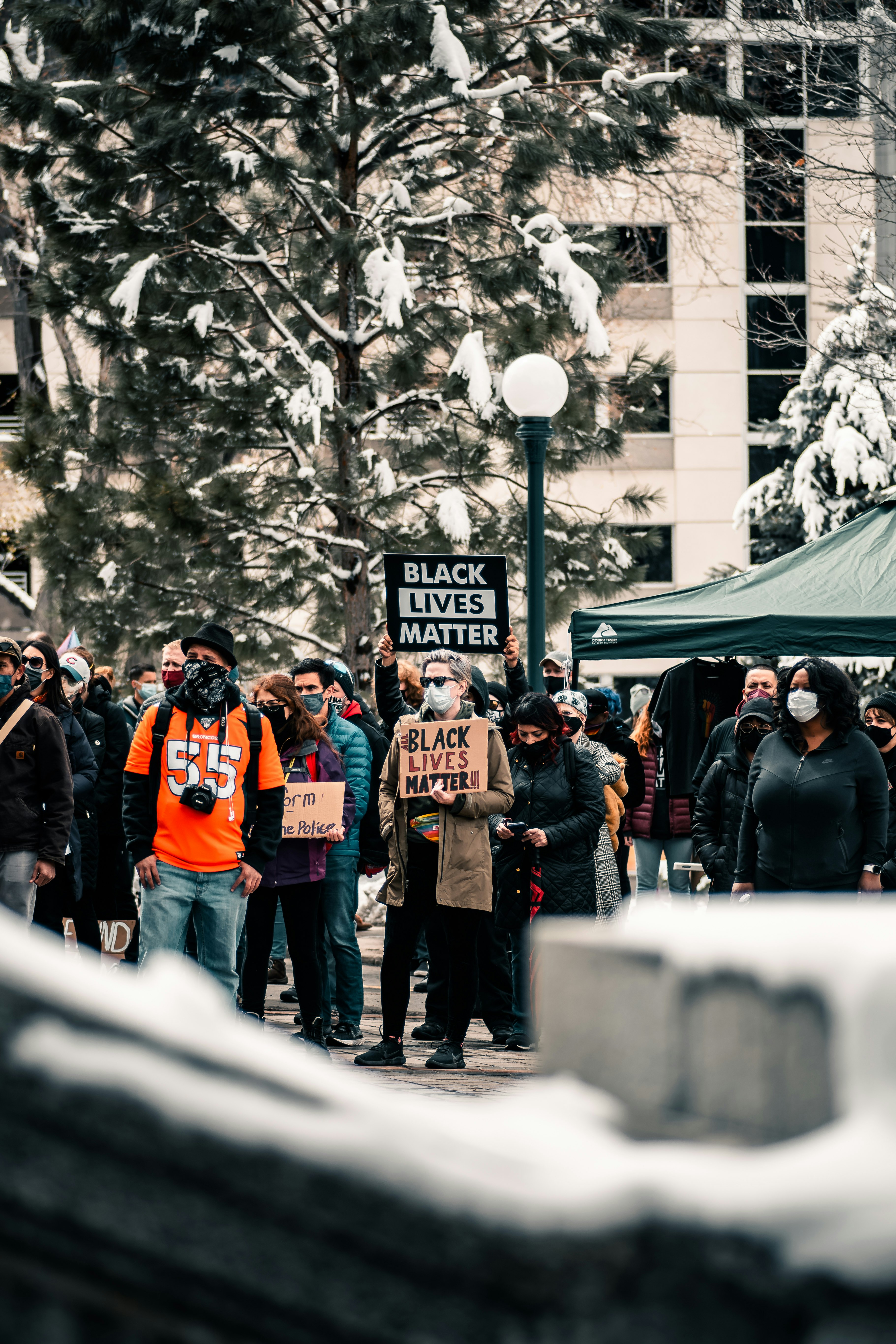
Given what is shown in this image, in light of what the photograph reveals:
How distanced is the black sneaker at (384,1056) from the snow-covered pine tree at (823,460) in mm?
12650

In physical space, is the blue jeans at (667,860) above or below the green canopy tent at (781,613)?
below

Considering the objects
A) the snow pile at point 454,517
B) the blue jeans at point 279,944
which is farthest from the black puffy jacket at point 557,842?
the snow pile at point 454,517

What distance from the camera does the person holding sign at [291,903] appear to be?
7.46 meters

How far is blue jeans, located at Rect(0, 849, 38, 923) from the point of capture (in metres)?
7.50

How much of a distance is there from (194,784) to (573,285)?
748cm

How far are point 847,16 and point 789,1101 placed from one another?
12103 mm

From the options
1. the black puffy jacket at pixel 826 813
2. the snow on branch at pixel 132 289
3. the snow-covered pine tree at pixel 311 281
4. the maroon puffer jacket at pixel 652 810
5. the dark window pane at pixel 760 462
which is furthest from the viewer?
the dark window pane at pixel 760 462

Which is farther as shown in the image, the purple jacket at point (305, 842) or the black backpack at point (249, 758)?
the purple jacket at point (305, 842)

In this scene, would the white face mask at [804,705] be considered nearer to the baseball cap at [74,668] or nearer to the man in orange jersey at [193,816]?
the man in orange jersey at [193,816]

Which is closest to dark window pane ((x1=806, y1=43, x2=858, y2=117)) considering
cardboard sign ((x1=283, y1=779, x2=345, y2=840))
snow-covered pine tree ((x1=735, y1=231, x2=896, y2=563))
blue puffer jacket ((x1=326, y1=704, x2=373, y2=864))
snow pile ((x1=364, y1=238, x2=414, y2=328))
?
snow pile ((x1=364, y1=238, x2=414, y2=328))

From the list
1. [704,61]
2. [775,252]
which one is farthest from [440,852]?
[775,252]

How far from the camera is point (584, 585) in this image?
13625 millimetres

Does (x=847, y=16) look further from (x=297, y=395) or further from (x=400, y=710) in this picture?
(x=400, y=710)

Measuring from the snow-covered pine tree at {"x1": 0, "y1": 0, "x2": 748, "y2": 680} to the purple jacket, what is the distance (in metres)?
4.75
